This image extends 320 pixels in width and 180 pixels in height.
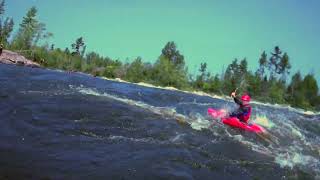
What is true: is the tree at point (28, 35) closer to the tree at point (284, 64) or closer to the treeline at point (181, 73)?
the treeline at point (181, 73)

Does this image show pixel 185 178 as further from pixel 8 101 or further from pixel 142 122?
pixel 8 101

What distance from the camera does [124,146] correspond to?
9672 millimetres

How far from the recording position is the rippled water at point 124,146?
767 cm

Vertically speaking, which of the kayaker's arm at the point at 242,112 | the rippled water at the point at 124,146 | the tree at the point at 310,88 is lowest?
the rippled water at the point at 124,146

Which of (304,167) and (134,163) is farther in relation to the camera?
(304,167)

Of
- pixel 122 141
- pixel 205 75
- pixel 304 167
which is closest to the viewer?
pixel 122 141

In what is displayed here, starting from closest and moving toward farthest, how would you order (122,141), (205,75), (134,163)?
1. (134,163)
2. (122,141)
3. (205,75)

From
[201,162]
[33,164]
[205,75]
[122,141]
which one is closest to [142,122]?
[122,141]

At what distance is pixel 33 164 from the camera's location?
7.30 m

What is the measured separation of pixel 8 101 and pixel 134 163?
6.78 metres

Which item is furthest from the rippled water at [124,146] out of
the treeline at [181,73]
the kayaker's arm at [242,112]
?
the treeline at [181,73]

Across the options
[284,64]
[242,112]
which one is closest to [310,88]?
[284,64]

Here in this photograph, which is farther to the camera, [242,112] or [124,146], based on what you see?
[242,112]

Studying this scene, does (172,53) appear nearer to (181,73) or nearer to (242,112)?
(181,73)
